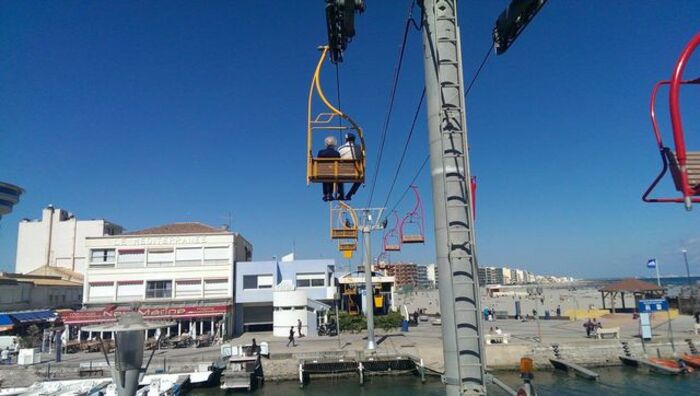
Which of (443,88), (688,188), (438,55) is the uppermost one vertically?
(438,55)

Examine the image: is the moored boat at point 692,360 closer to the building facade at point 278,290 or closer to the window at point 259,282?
the building facade at point 278,290

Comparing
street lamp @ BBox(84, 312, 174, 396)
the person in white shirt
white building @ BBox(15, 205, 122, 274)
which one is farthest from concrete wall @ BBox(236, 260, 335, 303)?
white building @ BBox(15, 205, 122, 274)

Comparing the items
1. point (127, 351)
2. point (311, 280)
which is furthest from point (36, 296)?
point (127, 351)

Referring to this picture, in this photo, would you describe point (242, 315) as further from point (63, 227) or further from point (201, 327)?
point (63, 227)

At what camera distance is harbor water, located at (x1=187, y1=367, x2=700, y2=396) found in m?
23.3

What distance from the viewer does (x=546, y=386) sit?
2461 centimetres

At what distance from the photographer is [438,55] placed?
7.09 meters

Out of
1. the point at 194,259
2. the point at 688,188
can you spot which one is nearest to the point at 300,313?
the point at 194,259

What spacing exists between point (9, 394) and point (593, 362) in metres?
34.3

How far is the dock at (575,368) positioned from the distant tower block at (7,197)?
293ft

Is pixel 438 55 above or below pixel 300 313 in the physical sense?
above

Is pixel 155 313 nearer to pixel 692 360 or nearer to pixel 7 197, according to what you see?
pixel 692 360

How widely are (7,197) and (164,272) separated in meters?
58.9

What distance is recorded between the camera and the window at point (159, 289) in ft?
128
